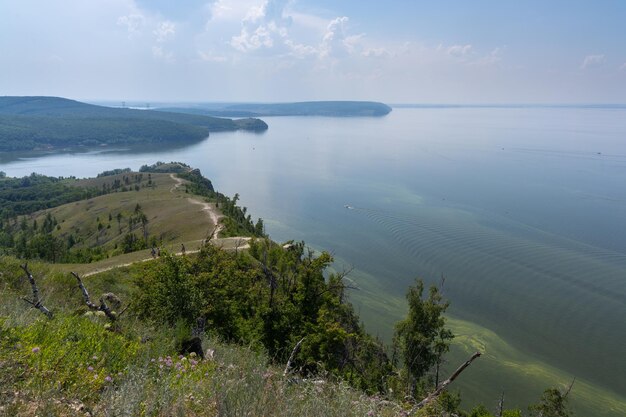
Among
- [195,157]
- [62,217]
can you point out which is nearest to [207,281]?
[62,217]

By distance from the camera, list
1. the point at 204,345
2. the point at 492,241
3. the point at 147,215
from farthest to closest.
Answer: the point at 147,215, the point at 492,241, the point at 204,345

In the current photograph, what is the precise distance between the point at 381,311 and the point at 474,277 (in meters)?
16.2

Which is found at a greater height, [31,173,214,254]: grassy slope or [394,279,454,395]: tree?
[394,279,454,395]: tree

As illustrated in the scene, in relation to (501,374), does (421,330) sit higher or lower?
higher

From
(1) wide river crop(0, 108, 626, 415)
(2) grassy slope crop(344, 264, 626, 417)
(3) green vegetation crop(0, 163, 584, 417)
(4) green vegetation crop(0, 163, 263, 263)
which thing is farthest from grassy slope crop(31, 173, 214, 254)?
(2) grassy slope crop(344, 264, 626, 417)

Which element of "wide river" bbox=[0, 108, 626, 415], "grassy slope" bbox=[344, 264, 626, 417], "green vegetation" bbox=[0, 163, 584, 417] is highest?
"green vegetation" bbox=[0, 163, 584, 417]

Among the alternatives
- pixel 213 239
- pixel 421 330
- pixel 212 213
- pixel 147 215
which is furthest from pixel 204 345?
pixel 147 215

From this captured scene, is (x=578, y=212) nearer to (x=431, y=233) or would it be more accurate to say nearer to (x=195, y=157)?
(x=431, y=233)

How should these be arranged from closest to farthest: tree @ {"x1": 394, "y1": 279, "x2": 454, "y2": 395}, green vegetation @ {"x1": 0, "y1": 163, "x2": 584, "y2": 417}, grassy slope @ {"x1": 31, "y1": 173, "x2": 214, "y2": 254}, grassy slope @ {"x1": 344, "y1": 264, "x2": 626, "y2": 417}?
green vegetation @ {"x1": 0, "y1": 163, "x2": 584, "y2": 417} → tree @ {"x1": 394, "y1": 279, "x2": 454, "y2": 395} → grassy slope @ {"x1": 344, "y1": 264, "x2": 626, "y2": 417} → grassy slope @ {"x1": 31, "y1": 173, "x2": 214, "y2": 254}

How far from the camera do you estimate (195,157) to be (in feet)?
654

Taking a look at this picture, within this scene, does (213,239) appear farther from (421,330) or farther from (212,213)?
(421,330)

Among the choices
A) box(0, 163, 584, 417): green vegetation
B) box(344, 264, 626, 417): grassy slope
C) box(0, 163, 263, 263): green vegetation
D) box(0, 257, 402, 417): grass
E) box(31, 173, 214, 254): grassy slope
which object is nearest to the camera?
box(0, 257, 402, 417): grass

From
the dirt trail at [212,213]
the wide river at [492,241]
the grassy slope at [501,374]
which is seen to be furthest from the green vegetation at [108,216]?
the grassy slope at [501,374]

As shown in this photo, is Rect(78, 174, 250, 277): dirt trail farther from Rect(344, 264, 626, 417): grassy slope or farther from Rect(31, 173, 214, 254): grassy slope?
Rect(344, 264, 626, 417): grassy slope
